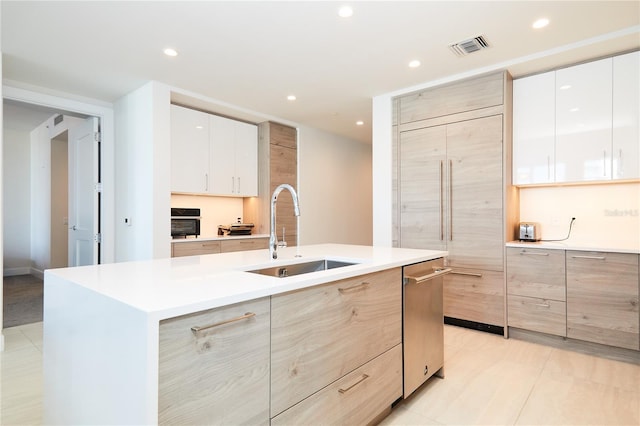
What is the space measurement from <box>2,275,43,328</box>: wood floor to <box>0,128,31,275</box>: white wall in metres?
0.38

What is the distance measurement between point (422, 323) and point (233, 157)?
3.40 metres

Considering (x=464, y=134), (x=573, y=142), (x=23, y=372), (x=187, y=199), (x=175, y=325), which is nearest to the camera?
(x=175, y=325)

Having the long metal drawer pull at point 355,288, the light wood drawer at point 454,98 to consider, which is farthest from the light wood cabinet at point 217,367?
the light wood drawer at point 454,98

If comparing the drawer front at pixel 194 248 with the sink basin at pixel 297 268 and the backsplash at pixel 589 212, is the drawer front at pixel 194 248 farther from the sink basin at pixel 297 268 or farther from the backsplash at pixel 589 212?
the backsplash at pixel 589 212

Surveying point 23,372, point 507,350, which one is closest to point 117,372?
point 23,372

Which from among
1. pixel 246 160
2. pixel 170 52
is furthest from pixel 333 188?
pixel 170 52

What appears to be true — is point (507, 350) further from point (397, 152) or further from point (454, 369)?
point (397, 152)

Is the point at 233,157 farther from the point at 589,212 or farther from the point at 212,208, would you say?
the point at 589,212

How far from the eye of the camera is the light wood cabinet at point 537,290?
9.25 feet

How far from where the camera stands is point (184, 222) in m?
3.96

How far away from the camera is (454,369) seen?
7.88 ft

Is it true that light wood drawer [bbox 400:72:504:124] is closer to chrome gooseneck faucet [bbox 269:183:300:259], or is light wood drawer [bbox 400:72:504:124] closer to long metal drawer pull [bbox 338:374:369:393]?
chrome gooseneck faucet [bbox 269:183:300:259]

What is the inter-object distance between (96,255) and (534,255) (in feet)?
15.4

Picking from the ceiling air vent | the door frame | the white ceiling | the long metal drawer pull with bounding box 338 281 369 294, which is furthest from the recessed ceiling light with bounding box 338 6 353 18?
the door frame
